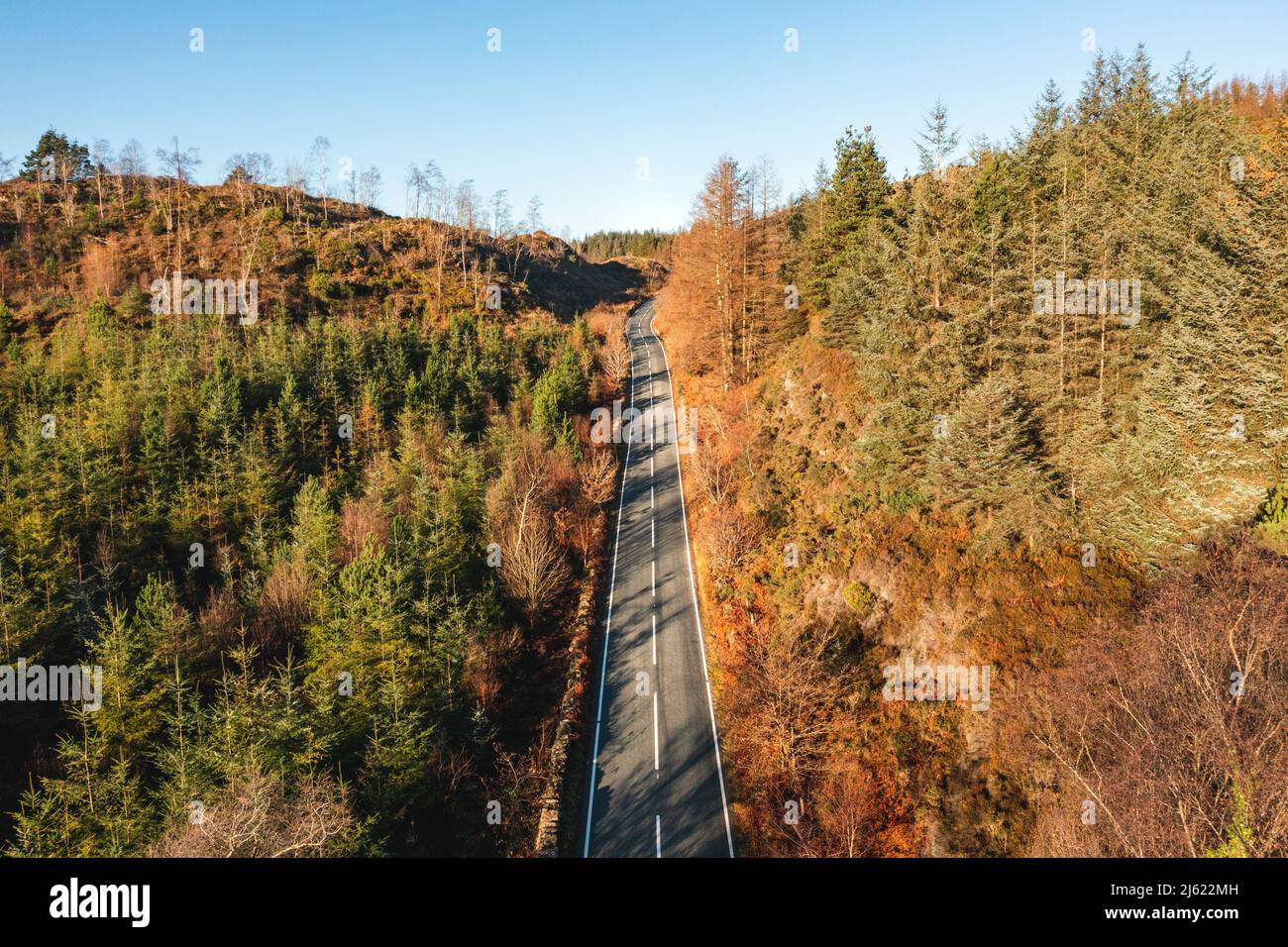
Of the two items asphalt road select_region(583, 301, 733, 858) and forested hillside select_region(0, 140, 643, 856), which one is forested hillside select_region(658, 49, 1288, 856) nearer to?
asphalt road select_region(583, 301, 733, 858)

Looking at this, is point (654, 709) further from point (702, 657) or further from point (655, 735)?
point (702, 657)

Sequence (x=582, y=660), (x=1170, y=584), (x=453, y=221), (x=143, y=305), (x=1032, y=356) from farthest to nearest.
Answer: (x=453, y=221) → (x=143, y=305) → (x=582, y=660) → (x=1032, y=356) → (x=1170, y=584)

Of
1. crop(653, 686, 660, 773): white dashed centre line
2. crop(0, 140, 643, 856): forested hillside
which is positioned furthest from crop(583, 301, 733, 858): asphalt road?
crop(0, 140, 643, 856): forested hillside

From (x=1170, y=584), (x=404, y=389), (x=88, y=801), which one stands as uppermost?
(x=404, y=389)

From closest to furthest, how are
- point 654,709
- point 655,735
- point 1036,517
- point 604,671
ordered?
point 1036,517 < point 655,735 < point 654,709 < point 604,671

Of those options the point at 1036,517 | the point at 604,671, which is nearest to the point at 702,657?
the point at 604,671
